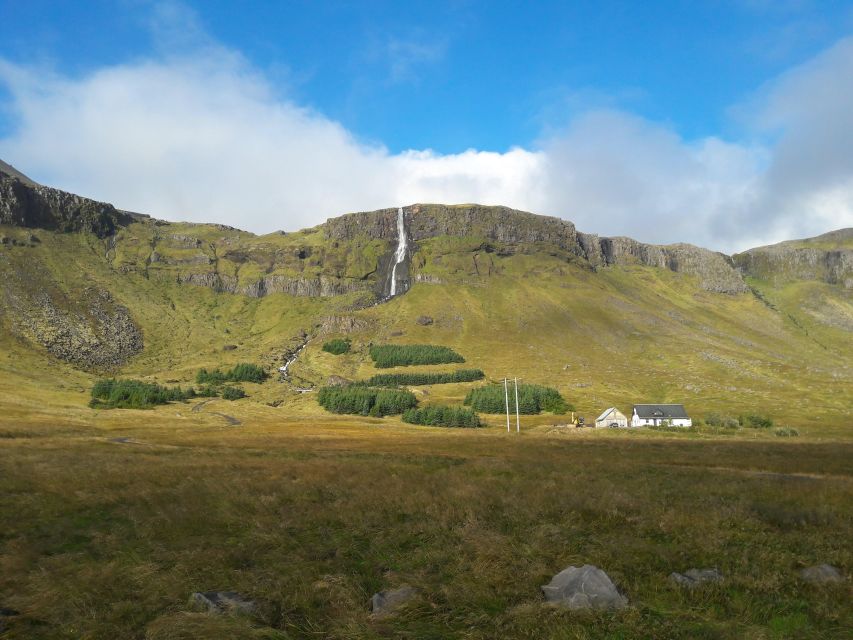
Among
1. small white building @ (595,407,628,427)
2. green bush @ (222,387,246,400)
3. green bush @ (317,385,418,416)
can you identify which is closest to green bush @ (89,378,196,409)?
green bush @ (222,387,246,400)

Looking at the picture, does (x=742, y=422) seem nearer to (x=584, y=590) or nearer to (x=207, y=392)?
(x=584, y=590)

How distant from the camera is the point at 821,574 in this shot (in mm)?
10961

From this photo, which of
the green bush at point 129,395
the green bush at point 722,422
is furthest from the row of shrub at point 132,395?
the green bush at point 722,422

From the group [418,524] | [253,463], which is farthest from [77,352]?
[418,524]

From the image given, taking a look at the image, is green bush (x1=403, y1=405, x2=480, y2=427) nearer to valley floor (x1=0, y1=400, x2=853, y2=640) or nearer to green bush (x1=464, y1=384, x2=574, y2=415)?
green bush (x1=464, y1=384, x2=574, y2=415)

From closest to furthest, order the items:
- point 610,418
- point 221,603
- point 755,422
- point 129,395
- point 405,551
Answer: point 221,603
point 405,551
point 755,422
point 610,418
point 129,395

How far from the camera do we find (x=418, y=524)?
14.6m

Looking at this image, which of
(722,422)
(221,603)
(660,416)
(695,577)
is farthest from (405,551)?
(660,416)

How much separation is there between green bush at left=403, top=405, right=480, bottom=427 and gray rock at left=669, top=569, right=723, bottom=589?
361 ft

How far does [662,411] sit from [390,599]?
379 feet

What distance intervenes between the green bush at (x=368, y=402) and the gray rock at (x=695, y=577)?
134 meters

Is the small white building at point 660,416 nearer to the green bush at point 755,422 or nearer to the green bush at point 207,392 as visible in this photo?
the green bush at point 755,422

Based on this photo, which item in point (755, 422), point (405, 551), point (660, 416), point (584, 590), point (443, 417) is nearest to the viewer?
point (584, 590)

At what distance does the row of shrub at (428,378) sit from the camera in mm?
187625
